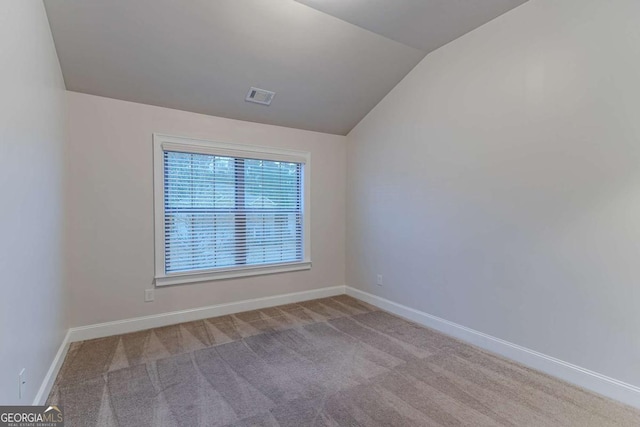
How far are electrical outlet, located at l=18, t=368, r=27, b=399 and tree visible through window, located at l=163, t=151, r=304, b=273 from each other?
5.65ft

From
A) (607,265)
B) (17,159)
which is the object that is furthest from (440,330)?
(17,159)

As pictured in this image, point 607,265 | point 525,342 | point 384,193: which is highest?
point 384,193

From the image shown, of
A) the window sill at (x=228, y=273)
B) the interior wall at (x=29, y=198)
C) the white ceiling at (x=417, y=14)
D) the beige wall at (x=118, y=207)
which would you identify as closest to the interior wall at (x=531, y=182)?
the white ceiling at (x=417, y=14)

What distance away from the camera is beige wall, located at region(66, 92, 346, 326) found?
2.88 metres

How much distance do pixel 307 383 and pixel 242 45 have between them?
9.26 feet

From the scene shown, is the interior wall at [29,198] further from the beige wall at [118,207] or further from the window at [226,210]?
the window at [226,210]

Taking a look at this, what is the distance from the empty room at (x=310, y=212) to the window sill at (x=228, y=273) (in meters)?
0.02

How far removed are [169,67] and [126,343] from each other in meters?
2.53

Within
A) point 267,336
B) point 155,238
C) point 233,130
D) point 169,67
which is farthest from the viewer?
point 233,130

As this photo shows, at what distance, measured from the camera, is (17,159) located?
1.53m

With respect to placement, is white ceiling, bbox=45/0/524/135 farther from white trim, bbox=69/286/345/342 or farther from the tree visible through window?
white trim, bbox=69/286/345/342

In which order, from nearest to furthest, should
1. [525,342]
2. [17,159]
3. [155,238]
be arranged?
[17,159] < [525,342] < [155,238]

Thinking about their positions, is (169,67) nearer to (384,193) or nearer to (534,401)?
(384,193)

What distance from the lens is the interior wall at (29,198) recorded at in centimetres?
138
